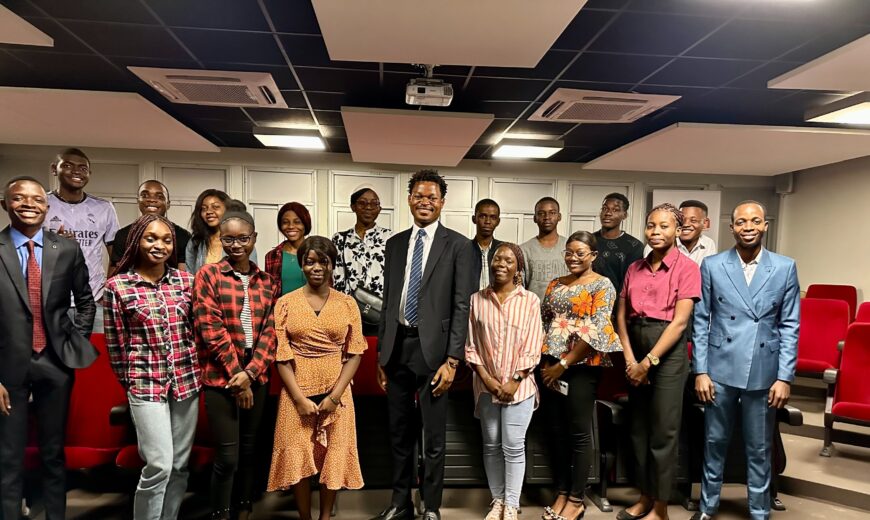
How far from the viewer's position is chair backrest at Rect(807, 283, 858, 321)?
5.71 m

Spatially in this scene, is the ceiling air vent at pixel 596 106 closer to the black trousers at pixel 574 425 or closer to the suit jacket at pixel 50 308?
the black trousers at pixel 574 425

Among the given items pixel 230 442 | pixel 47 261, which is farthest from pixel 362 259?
pixel 47 261

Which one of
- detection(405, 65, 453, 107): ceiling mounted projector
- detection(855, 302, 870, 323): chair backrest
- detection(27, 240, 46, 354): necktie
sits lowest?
detection(855, 302, 870, 323): chair backrest

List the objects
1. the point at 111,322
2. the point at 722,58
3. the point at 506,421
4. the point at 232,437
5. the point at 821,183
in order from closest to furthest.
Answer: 1. the point at 111,322
2. the point at 232,437
3. the point at 506,421
4. the point at 722,58
5. the point at 821,183

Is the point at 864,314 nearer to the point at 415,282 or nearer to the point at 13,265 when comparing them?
the point at 415,282

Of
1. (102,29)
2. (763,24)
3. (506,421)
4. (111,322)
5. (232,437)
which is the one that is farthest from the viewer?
(102,29)

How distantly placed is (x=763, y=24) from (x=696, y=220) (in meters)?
1.36

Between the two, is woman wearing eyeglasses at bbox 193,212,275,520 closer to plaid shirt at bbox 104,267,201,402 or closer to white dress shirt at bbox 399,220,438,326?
plaid shirt at bbox 104,267,201,402

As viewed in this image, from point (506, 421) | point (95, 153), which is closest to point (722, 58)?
point (506, 421)

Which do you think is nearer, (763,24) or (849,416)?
(763,24)

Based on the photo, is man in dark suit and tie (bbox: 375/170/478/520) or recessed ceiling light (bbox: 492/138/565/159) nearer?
man in dark suit and tie (bbox: 375/170/478/520)

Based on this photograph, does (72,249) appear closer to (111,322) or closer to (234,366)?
(111,322)

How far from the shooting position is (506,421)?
2.45 meters

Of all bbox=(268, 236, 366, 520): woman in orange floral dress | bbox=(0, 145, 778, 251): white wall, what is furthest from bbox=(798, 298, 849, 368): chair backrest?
bbox=(268, 236, 366, 520): woman in orange floral dress
